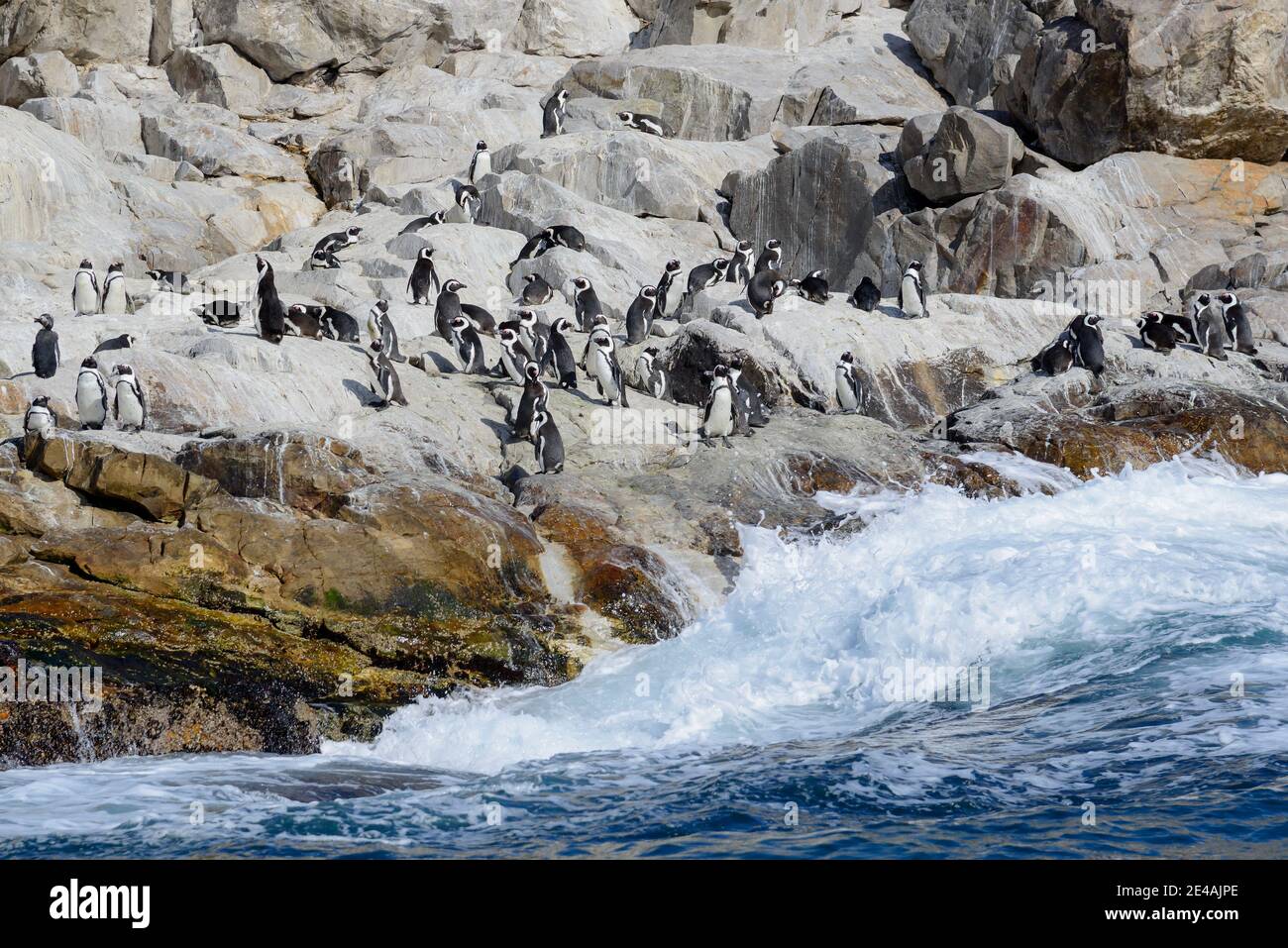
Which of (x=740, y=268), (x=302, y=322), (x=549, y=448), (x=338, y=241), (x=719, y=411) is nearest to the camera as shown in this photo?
(x=549, y=448)

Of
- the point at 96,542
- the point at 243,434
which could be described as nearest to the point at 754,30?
the point at 243,434

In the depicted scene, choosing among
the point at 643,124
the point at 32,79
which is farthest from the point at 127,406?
the point at 32,79

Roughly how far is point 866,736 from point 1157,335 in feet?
36.9

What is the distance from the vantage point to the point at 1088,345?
17672 millimetres

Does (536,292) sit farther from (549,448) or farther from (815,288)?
(549,448)

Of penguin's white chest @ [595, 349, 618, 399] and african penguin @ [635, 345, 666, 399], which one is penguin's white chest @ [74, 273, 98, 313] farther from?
african penguin @ [635, 345, 666, 399]

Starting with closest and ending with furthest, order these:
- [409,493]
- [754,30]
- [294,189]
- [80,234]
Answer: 1. [409,493]
2. [80,234]
3. [294,189]
4. [754,30]

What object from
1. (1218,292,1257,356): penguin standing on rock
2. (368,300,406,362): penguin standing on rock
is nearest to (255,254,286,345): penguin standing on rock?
(368,300,406,362): penguin standing on rock

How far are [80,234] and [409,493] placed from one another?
554 inches

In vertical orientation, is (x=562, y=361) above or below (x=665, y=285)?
below

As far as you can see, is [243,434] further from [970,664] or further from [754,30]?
[754,30]

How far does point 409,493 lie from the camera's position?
472 inches

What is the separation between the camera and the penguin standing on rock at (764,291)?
728 inches

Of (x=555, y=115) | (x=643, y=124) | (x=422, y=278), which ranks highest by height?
(x=555, y=115)
